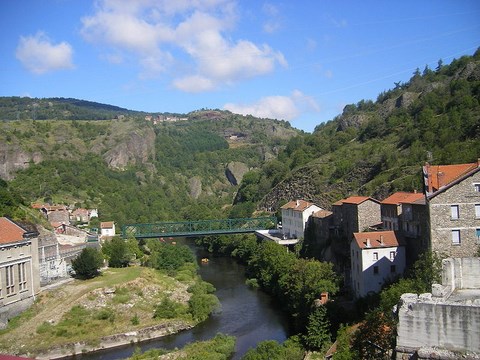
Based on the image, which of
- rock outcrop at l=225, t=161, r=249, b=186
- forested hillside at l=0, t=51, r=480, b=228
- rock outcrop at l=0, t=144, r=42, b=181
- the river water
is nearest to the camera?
the river water

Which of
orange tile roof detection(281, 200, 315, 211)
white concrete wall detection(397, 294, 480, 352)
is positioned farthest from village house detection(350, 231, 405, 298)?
white concrete wall detection(397, 294, 480, 352)

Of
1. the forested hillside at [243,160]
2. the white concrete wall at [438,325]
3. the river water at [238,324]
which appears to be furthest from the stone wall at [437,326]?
the forested hillside at [243,160]

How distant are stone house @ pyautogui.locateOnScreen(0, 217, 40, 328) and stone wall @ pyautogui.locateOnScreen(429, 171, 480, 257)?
78.5 feet

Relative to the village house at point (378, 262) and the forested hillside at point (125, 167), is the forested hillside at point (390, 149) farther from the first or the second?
the forested hillside at point (125, 167)

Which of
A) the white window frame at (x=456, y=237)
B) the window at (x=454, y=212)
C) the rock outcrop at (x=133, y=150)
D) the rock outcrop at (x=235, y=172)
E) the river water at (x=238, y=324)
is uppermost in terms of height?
the rock outcrop at (x=133, y=150)

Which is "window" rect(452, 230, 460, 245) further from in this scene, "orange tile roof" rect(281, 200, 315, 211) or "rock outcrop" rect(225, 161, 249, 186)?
"rock outcrop" rect(225, 161, 249, 186)

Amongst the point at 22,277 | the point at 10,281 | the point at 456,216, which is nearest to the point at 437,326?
the point at 456,216

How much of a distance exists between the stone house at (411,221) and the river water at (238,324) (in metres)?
9.33

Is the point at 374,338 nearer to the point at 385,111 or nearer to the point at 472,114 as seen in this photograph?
the point at 472,114

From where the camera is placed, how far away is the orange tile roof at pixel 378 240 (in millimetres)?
32656

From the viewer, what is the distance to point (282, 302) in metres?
40.2

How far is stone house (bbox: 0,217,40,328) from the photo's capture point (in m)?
31.5

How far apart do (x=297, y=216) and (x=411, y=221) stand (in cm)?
2491

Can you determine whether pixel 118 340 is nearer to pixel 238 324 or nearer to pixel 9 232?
pixel 238 324
